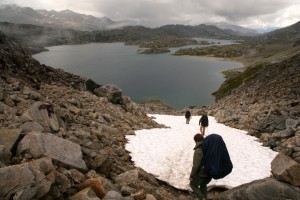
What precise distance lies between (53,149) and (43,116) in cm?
409

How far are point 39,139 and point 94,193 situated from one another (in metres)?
3.00

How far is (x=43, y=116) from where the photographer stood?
15.1 meters

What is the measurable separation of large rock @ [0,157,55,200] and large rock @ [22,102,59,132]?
5150 mm

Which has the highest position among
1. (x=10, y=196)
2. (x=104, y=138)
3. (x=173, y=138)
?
(x=10, y=196)

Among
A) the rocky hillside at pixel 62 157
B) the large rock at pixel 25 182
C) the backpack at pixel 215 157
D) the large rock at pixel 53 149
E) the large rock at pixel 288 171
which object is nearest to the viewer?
the large rock at pixel 25 182

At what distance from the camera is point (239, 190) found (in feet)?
38.8

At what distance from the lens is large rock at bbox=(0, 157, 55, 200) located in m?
8.45

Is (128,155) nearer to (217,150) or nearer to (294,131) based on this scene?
(217,150)

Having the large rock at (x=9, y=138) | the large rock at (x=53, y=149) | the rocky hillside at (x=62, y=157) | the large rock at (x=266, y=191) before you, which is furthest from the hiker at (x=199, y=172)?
the large rock at (x=9, y=138)

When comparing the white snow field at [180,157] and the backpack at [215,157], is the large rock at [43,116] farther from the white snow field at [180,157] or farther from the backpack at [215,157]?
the backpack at [215,157]

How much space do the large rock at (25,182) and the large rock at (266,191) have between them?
6766 millimetres

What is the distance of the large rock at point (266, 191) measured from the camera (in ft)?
36.0

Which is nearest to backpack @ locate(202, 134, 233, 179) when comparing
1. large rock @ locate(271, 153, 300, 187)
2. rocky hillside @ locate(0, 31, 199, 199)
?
large rock @ locate(271, 153, 300, 187)

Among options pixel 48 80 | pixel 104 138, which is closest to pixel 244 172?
pixel 104 138
